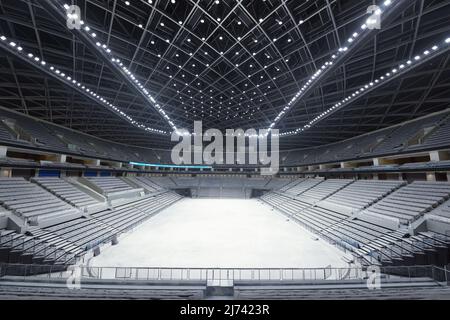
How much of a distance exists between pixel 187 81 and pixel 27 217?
631 inches

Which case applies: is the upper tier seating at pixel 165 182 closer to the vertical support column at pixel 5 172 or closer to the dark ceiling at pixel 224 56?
the dark ceiling at pixel 224 56

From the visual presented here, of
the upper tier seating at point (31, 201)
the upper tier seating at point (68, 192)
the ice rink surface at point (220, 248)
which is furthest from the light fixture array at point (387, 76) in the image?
the upper tier seating at point (68, 192)

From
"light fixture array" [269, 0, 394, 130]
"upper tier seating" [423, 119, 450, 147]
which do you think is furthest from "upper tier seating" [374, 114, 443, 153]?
"light fixture array" [269, 0, 394, 130]

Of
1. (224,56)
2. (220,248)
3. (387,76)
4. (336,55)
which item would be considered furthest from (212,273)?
(387,76)

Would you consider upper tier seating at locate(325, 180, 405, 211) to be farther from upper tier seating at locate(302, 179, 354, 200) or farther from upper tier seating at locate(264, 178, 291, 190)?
upper tier seating at locate(264, 178, 291, 190)

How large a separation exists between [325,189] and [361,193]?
6972 millimetres

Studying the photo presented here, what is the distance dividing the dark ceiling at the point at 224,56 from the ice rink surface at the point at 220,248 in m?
13.2

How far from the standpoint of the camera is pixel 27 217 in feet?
39.5

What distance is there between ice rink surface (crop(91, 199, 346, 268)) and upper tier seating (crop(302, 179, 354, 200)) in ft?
28.4

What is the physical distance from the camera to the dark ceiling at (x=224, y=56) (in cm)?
1115

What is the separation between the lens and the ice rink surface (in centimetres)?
1113
